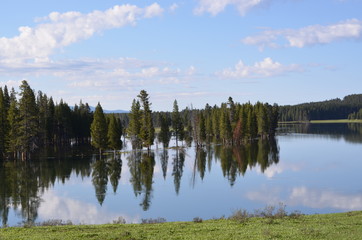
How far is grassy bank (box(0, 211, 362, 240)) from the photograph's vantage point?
21.4 meters

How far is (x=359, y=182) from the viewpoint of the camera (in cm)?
5466

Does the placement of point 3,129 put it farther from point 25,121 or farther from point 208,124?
point 208,124

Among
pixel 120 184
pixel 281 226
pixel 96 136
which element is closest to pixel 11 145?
pixel 96 136

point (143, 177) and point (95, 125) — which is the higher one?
point (95, 125)

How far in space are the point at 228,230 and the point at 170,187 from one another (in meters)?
30.0

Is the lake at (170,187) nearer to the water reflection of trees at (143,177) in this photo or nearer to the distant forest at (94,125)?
the water reflection of trees at (143,177)

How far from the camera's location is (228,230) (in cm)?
2336

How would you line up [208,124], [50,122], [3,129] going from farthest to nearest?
[208,124] < [50,122] < [3,129]

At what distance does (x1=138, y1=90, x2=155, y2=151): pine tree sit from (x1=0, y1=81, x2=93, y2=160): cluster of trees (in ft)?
88.3

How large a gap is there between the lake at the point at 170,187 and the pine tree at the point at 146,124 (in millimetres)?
19968

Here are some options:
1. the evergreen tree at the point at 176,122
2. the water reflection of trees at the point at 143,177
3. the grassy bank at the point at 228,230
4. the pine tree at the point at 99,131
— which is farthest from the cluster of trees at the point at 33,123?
the grassy bank at the point at 228,230

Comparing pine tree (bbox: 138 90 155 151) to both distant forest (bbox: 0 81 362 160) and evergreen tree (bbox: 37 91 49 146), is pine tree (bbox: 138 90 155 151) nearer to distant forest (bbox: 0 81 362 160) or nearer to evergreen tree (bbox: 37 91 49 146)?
distant forest (bbox: 0 81 362 160)

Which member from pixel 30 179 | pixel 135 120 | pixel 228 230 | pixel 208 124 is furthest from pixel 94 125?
pixel 228 230

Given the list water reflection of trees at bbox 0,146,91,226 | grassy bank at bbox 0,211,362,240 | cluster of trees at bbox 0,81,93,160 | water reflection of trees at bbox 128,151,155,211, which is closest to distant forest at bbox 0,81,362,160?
cluster of trees at bbox 0,81,93,160
